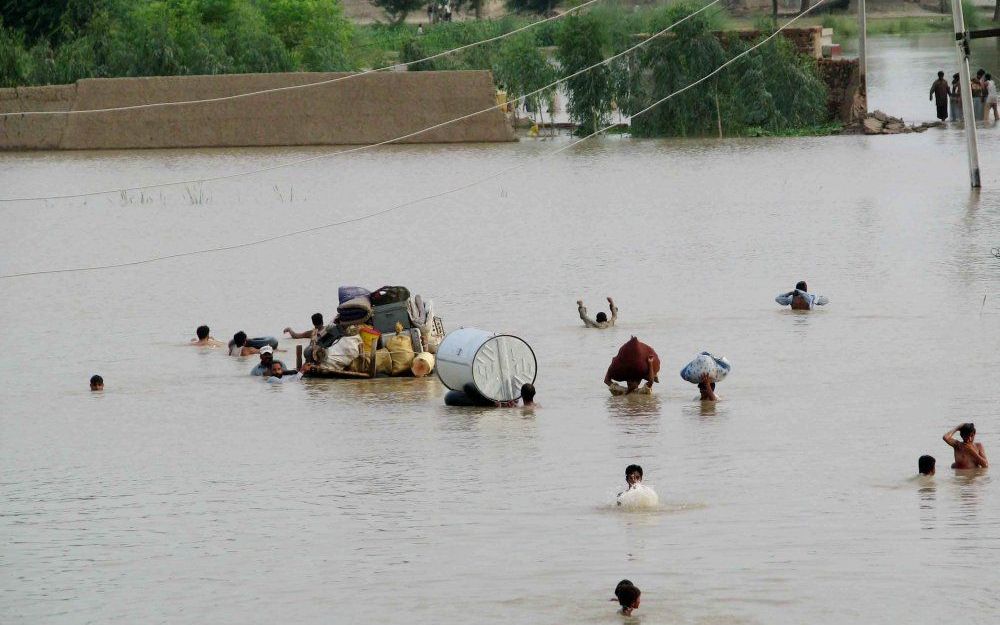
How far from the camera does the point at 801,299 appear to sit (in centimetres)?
2386

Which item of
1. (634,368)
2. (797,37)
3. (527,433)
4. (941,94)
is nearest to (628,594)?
(527,433)

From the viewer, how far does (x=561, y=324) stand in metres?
23.6

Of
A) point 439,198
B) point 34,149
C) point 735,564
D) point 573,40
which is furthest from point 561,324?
point 34,149

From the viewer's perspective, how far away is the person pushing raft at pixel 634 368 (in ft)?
60.0

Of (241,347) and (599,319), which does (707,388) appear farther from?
(241,347)

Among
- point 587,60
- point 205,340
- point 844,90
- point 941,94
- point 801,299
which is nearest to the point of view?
point 205,340

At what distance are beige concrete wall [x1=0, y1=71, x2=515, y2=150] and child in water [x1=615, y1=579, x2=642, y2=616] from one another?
1558 inches

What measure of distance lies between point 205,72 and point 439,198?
17318 millimetres

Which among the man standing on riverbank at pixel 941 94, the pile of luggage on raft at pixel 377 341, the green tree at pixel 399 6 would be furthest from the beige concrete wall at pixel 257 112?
the green tree at pixel 399 6

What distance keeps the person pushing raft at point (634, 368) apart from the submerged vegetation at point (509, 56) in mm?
30612

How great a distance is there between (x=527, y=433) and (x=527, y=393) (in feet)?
3.47

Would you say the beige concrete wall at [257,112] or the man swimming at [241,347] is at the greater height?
the beige concrete wall at [257,112]

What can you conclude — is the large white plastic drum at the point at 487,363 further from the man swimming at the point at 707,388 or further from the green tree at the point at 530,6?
the green tree at the point at 530,6

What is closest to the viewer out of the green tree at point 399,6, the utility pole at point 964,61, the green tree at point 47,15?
the utility pole at point 964,61
